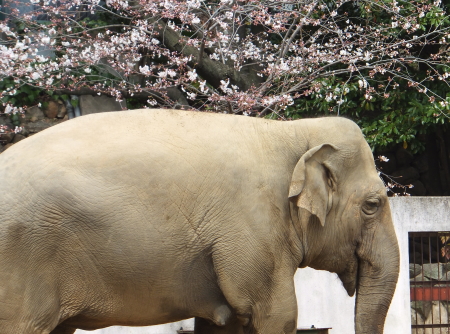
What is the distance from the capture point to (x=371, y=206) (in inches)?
175

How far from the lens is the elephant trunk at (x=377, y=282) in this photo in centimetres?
448

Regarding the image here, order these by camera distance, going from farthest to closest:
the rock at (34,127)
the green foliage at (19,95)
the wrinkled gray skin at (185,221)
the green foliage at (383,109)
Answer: the rock at (34,127) → the green foliage at (19,95) → the green foliage at (383,109) → the wrinkled gray skin at (185,221)

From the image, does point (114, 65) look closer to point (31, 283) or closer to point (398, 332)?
point (398, 332)

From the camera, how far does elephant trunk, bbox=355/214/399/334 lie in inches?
176

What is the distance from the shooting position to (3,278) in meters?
3.72

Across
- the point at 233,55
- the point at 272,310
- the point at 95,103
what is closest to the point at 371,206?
the point at 272,310

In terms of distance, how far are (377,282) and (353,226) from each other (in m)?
0.41

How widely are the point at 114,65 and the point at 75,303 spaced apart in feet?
17.4

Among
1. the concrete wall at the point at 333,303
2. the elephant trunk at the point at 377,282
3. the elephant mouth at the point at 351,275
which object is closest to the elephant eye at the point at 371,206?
the elephant trunk at the point at 377,282

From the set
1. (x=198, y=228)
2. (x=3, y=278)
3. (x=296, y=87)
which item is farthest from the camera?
(x=296, y=87)

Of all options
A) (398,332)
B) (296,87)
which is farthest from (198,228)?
(296,87)

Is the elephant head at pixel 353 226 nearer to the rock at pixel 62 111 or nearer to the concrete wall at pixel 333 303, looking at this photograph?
the concrete wall at pixel 333 303

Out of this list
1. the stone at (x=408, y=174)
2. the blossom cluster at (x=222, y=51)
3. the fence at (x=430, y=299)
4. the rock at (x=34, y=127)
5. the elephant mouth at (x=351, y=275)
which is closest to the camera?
the elephant mouth at (x=351, y=275)

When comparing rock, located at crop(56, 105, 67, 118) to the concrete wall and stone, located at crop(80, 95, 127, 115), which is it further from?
the concrete wall
